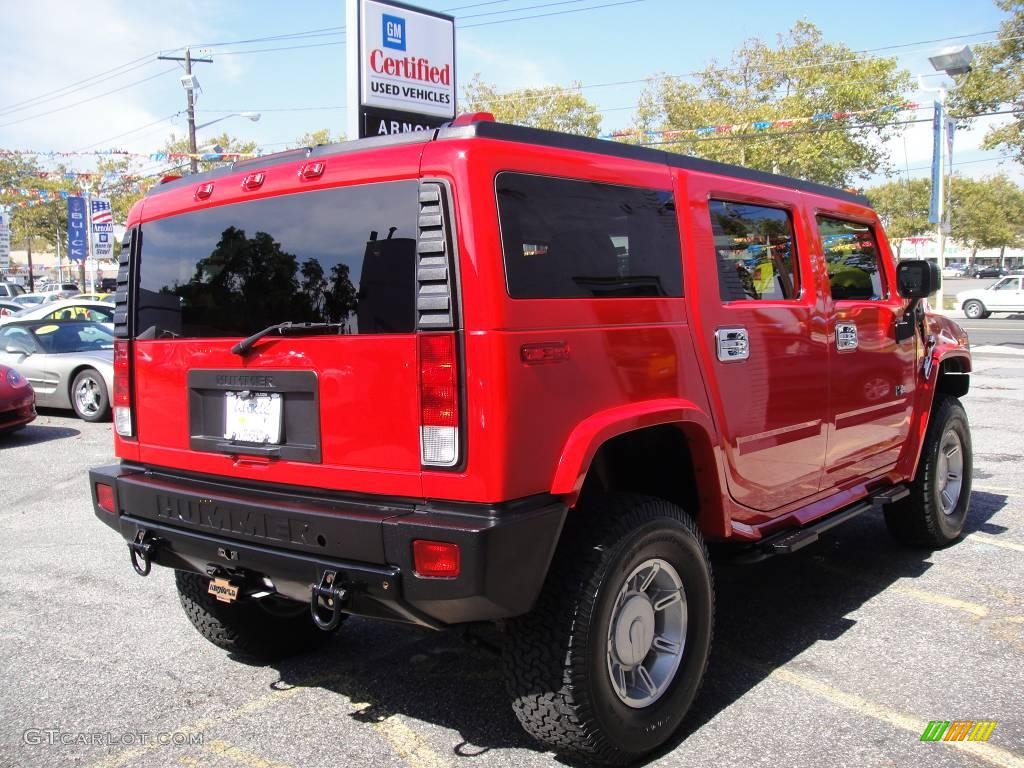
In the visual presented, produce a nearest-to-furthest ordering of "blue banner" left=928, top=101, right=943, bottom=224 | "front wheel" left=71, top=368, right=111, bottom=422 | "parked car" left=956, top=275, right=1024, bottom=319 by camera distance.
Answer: "front wheel" left=71, top=368, right=111, bottom=422, "blue banner" left=928, top=101, right=943, bottom=224, "parked car" left=956, top=275, right=1024, bottom=319

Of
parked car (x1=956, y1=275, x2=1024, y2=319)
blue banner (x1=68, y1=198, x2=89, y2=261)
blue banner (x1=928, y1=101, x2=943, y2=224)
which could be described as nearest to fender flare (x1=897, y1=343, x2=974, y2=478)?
blue banner (x1=928, y1=101, x2=943, y2=224)

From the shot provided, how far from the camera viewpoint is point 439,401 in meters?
2.47

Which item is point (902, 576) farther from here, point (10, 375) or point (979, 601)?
point (10, 375)

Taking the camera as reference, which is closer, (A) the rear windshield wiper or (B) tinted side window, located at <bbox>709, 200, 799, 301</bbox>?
(A) the rear windshield wiper

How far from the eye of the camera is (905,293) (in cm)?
466

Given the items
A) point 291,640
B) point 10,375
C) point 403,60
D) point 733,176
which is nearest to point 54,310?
point 10,375

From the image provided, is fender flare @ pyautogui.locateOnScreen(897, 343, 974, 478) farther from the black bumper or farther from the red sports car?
the red sports car

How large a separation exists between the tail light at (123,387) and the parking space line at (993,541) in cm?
492

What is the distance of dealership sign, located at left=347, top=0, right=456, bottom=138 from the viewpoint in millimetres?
8180

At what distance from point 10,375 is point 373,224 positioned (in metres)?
8.65

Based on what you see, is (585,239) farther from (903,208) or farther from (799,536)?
(903,208)

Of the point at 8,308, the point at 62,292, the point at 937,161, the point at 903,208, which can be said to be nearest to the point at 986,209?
the point at 903,208

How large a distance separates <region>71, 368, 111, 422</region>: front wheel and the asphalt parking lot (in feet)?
18.8

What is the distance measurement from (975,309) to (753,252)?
3118 centimetres
